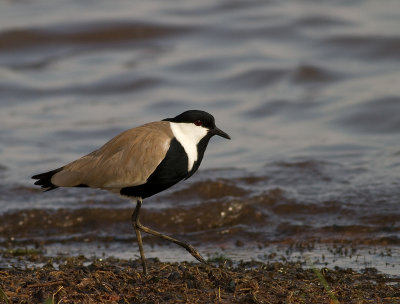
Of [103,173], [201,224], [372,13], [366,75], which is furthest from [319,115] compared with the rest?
[103,173]

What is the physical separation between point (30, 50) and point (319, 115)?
6727 mm

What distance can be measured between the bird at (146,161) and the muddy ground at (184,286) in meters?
0.38

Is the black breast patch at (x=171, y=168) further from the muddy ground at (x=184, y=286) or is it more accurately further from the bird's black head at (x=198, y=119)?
the muddy ground at (x=184, y=286)

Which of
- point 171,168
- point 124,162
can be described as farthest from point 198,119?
point 124,162

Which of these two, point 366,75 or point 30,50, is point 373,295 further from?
point 30,50

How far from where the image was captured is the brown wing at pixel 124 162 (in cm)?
595

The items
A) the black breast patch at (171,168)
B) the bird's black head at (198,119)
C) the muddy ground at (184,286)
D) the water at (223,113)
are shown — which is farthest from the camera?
the water at (223,113)

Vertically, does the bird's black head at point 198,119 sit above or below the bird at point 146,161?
above

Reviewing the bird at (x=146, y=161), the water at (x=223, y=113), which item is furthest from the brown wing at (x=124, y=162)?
the water at (x=223, y=113)

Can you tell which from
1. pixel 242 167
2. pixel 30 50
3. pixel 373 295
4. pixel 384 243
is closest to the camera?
pixel 373 295

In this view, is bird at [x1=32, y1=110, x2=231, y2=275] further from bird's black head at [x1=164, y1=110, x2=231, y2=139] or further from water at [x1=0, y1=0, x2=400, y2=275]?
water at [x1=0, y1=0, x2=400, y2=275]

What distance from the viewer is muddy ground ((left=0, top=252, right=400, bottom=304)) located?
17.1 ft

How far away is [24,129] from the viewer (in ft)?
37.9

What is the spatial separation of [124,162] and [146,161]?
20 centimetres
